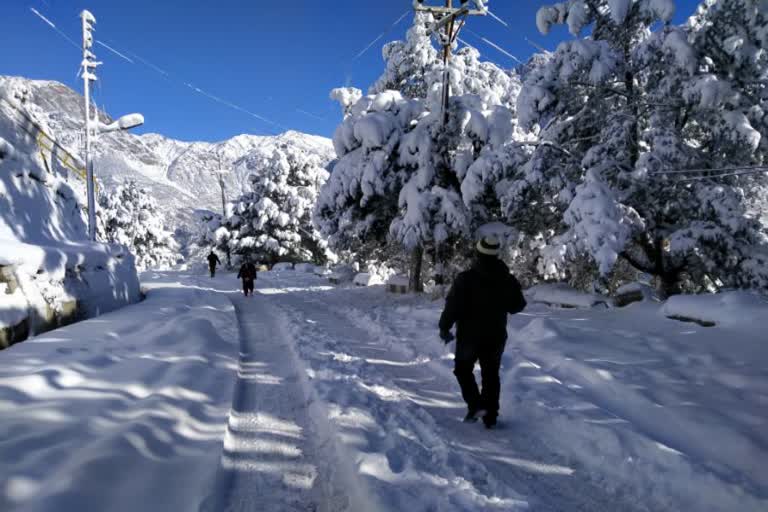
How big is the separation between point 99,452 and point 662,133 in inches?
418

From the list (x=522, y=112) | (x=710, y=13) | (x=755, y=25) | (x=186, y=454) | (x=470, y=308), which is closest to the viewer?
(x=186, y=454)

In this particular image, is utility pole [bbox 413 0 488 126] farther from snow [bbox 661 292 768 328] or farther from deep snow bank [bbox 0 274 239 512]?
deep snow bank [bbox 0 274 239 512]

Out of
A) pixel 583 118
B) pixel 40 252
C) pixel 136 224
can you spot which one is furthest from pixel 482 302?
pixel 136 224

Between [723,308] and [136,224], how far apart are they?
154ft

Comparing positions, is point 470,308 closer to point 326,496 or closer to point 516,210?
point 326,496

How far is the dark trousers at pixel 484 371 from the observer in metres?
3.92

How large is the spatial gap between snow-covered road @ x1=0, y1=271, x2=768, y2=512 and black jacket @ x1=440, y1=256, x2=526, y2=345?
2.99 ft

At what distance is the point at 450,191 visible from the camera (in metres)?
11.8

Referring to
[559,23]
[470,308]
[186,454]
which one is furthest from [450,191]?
[186,454]

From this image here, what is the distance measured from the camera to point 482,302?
12.7 ft

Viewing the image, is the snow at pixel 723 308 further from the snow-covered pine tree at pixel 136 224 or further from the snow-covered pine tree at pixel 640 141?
the snow-covered pine tree at pixel 136 224

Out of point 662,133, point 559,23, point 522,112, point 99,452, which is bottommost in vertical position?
point 99,452

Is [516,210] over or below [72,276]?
over

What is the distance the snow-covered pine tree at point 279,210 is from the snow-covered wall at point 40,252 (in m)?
20.2
